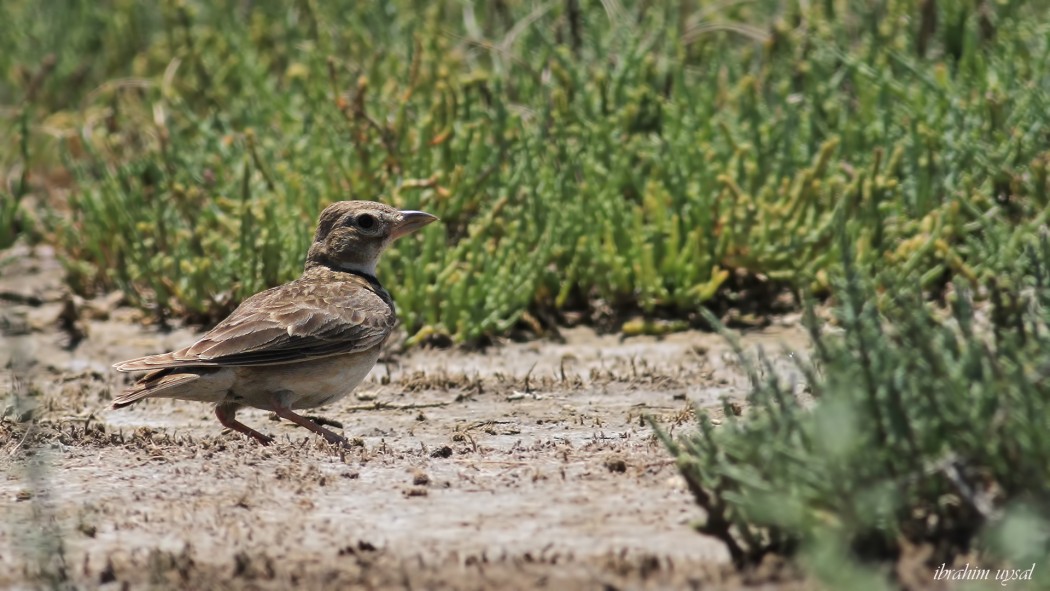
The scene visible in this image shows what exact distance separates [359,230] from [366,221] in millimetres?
57

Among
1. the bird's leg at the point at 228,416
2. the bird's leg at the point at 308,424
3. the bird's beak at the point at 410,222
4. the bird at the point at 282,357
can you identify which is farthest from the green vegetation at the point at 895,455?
the bird's beak at the point at 410,222

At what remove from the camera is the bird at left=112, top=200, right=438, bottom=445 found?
607 centimetres

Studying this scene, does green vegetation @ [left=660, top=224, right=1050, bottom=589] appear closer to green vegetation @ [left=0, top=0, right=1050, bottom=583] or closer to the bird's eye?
green vegetation @ [left=0, top=0, right=1050, bottom=583]

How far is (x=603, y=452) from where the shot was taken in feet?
18.2

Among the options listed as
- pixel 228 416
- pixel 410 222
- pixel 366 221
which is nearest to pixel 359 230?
pixel 366 221

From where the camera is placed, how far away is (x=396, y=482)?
5219mm

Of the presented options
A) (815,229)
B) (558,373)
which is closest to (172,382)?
(558,373)

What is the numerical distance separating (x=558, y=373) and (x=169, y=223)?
298 cm

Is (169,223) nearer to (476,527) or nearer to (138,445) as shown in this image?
(138,445)

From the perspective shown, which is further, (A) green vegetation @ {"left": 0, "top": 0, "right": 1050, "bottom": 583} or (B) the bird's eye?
(A) green vegetation @ {"left": 0, "top": 0, "right": 1050, "bottom": 583}

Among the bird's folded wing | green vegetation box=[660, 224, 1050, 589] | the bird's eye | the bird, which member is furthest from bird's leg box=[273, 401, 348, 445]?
green vegetation box=[660, 224, 1050, 589]
